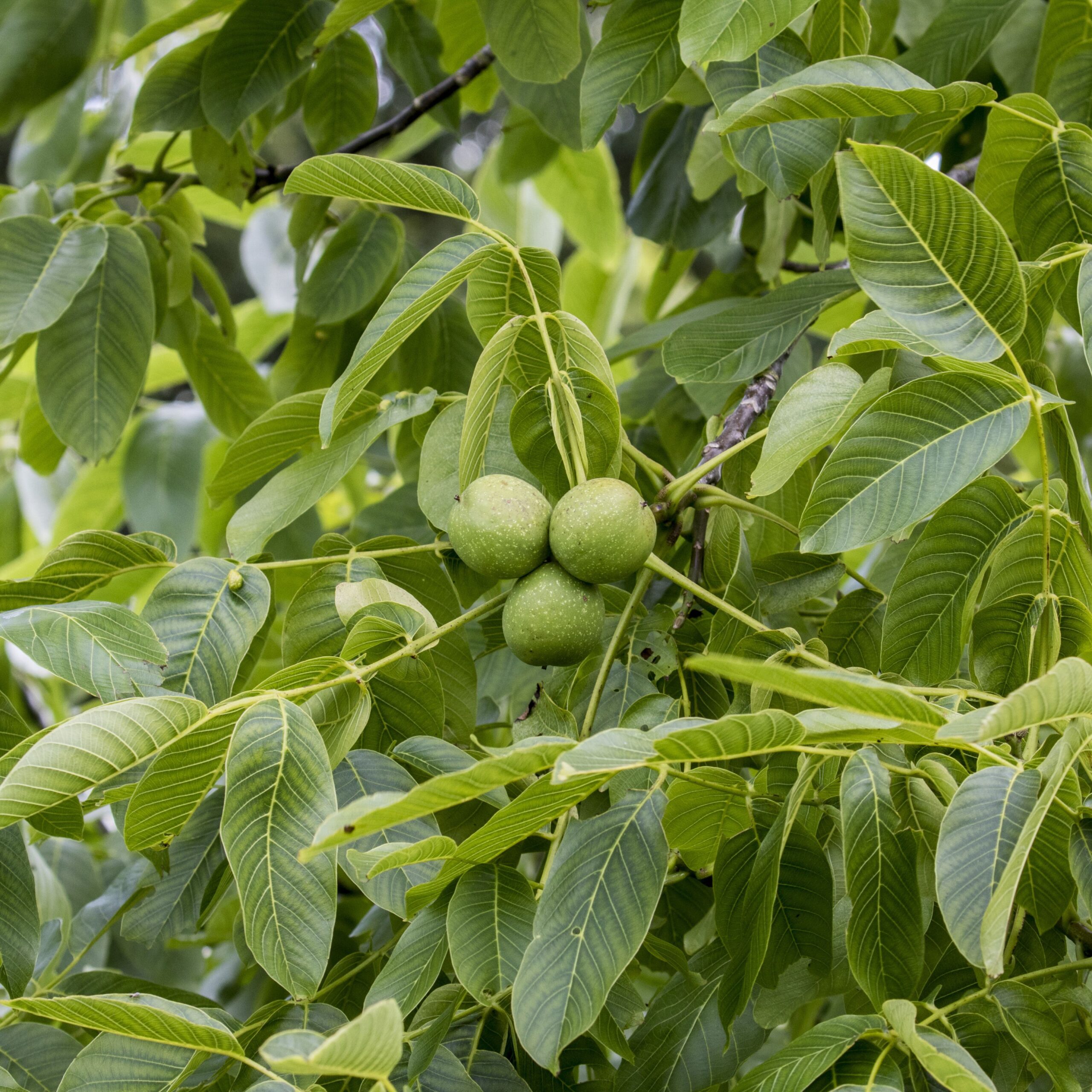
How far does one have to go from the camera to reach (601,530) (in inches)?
27.1

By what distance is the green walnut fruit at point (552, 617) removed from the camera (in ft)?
2.35

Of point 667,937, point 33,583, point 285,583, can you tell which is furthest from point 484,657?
point 33,583

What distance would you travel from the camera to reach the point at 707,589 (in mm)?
897

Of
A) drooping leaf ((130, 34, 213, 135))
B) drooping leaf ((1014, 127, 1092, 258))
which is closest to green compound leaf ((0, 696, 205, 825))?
drooping leaf ((1014, 127, 1092, 258))

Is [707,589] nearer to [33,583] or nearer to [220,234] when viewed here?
[33,583]

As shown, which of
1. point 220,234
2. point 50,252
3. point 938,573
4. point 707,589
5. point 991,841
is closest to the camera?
point 991,841

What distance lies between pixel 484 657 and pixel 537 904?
1.59ft

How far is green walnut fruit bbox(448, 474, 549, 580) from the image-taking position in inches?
28.0

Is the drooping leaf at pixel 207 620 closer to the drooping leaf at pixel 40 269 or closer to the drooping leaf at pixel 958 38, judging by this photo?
the drooping leaf at pixel 40 269

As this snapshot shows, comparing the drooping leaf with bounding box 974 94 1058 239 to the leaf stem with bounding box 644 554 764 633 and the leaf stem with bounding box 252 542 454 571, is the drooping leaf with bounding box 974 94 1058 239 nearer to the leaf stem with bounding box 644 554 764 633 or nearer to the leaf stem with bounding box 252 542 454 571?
the leaf stem with bounding box 644 554 764 633

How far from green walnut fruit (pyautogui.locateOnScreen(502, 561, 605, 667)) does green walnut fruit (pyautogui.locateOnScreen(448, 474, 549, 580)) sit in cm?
2

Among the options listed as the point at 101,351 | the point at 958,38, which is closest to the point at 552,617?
the point at 101,351

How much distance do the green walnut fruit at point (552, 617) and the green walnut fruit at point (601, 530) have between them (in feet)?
0.05

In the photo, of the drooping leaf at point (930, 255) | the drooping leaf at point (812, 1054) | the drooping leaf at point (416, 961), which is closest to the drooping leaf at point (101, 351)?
the drooping leaf at point (416, 961)
